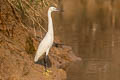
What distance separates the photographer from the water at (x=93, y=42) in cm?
1277

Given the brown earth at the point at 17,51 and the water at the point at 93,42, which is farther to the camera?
the water at the point at 93,42

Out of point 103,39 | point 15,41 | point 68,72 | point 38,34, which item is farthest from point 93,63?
point 103,39

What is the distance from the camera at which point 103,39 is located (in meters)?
18.6

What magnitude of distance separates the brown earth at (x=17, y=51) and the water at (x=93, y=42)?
41.5 inches

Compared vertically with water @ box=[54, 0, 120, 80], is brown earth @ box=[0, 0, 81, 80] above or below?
above

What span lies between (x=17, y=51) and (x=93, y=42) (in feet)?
26.1

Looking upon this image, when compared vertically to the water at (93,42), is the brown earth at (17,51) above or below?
above

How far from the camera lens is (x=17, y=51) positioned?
1058cm

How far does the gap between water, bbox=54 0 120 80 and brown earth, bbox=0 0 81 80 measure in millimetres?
1055

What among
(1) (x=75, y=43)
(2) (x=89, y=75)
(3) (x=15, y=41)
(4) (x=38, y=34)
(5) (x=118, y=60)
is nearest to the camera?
(3) (x=15, y=41)

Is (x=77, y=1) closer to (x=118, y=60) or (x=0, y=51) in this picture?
(x=118, y=60)

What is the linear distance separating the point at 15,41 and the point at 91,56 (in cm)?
456

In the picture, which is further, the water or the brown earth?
the water

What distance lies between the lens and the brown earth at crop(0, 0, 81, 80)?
9242 millimetres
